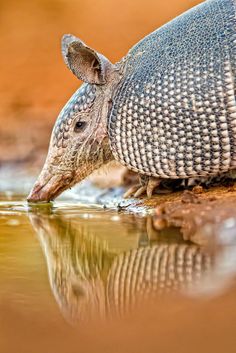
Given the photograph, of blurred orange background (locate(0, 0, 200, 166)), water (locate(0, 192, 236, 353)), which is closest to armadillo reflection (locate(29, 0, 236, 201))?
water (locate(0, 192, 236, 353))

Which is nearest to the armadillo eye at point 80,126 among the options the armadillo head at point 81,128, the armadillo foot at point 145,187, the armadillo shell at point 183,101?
the armadillo head at point 81,128

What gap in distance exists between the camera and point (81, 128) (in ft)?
25.8

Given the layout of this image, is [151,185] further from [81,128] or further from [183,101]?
[183,101]

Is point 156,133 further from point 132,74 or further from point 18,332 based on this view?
point 18,332

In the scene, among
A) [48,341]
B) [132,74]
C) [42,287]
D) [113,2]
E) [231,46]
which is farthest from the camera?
[113,2]

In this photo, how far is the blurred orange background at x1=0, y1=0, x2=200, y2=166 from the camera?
19.1 meters

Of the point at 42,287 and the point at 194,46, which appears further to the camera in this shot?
the point at 194,46

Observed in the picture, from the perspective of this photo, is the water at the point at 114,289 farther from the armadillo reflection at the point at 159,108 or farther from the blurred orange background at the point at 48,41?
the blurred orange background at the point at 48,41

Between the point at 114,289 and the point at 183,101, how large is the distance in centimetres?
360

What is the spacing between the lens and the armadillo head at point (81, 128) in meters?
7.59

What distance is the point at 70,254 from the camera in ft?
15.7

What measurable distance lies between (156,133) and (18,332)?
14.9ft

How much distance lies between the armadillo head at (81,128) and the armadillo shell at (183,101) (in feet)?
0.80

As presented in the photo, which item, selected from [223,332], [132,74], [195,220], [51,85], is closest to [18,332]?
[223,332]
